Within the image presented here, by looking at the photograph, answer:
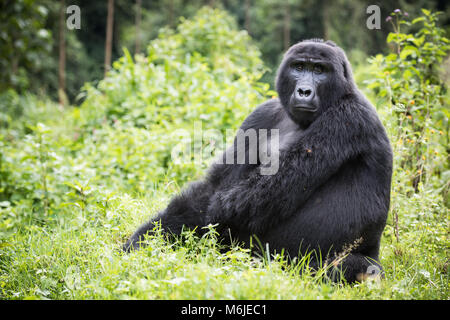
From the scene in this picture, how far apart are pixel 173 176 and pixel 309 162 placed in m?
2.34

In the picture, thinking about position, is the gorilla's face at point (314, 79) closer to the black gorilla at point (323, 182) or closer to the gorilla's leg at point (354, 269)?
the black gorilla at point (323, 182)

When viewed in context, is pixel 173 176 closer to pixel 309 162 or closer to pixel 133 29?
pixel 309 162

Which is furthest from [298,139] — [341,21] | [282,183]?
[341,21]

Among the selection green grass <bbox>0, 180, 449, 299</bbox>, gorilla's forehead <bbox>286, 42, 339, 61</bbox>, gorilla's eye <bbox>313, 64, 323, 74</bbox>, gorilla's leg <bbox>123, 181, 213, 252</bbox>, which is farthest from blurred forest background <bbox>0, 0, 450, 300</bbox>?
gorilla's eye <bbox>313, 64, 323, 74</bbox>

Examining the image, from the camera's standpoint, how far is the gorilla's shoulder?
3635mm

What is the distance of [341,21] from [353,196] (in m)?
15.0

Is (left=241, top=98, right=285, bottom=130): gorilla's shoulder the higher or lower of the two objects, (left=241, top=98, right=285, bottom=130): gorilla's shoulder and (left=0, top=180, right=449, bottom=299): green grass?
the higher

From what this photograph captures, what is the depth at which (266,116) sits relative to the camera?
12.1 feet

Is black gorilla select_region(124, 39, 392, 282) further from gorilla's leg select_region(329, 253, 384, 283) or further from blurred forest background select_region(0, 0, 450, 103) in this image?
blurred forest background select_region(0, 0, 450, 103)

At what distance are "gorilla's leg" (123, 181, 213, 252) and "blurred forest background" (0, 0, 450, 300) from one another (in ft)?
0.39

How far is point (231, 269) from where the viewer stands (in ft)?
9.14

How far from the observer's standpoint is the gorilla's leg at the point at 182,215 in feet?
11.4

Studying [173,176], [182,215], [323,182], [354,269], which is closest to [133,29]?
[173,176]
